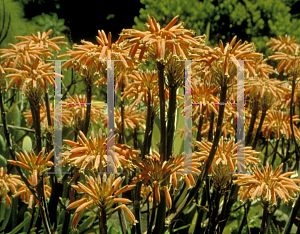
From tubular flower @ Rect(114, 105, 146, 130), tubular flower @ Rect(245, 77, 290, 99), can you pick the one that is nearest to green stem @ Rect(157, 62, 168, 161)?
tubular flower @ Rect(114, 105, 146, 130)

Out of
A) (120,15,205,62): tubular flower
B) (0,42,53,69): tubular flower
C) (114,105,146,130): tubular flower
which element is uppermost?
(120,15,205,62): tubular flower

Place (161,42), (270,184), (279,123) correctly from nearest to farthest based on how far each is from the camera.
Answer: (161,42) → (270,184) → (279,123)

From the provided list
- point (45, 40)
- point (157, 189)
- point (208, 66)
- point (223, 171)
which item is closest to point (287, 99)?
point (223, 171)

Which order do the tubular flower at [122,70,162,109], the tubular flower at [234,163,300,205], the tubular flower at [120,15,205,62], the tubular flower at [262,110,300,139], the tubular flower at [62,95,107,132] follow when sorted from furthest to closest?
the tubular flower at [262,110,300,139] → the tubular flower at [62,95,107,132] → the tubular flower at [122,70,162,109] → the tubular flower at [234,163,300,205] → the tubular flower at [120,15,205,62]

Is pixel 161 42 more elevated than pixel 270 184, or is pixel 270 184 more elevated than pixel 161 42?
pixel 161 42

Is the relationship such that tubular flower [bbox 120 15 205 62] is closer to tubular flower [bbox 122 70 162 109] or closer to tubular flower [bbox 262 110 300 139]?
tubular flower [bbox 122 70 162 109]

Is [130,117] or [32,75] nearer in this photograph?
[32,75]

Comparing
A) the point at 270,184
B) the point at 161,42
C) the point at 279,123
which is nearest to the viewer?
the point at 161,42

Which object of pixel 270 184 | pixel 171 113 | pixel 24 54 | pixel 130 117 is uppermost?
pixel 24 54

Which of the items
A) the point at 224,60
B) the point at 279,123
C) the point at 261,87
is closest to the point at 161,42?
the point at 224,60

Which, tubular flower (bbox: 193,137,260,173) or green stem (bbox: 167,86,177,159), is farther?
tubular flower (bbox: 193,137,260,173)

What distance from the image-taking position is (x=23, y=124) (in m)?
2.51

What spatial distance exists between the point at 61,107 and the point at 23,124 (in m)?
1.24

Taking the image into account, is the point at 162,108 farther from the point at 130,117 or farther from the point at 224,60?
the point at 130,117
